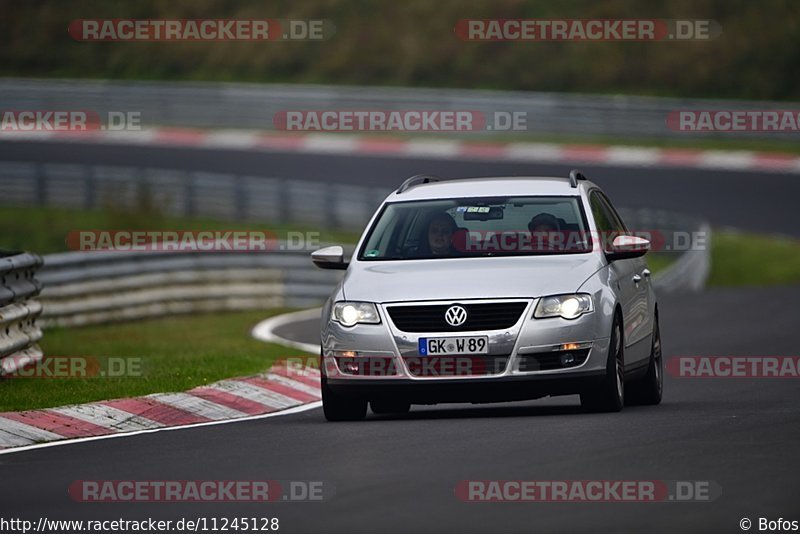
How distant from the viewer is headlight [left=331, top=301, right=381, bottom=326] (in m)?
11.7

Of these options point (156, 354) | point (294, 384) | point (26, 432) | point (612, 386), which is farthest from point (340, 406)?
point (156, 354)

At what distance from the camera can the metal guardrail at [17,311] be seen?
14383 mm

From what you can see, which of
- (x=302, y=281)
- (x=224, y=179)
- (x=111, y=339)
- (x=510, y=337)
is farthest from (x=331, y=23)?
(x=510, y=337)

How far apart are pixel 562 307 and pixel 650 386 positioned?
1.93 m

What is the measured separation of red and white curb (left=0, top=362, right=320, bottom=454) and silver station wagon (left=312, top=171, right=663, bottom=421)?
1197 millimetres

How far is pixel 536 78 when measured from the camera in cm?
4881

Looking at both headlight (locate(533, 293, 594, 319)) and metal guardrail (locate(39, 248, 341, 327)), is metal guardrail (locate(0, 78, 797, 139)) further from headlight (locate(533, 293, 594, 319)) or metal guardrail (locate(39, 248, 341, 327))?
headlight (locate(533, 293, 594, 319))

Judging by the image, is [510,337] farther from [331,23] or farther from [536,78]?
[331,23]

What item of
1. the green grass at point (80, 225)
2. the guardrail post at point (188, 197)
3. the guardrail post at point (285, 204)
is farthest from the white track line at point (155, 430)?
the guardrail post at point (188, 197)

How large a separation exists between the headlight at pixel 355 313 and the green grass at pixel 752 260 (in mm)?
18392

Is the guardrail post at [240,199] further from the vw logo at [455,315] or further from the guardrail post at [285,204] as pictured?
the vw logo at [455,315]

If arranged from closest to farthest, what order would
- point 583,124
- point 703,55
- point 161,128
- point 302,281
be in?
point 302,281 < point 583,124 < point 161,128 < point 703,55

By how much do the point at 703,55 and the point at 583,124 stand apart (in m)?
7.94

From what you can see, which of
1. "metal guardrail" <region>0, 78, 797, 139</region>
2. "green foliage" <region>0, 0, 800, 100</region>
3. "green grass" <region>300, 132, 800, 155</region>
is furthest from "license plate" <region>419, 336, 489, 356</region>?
"green foliage" <region>0, 0, 800, 100</region>
